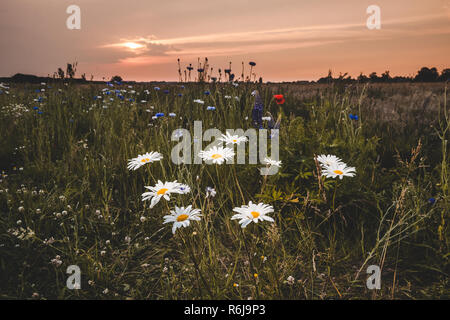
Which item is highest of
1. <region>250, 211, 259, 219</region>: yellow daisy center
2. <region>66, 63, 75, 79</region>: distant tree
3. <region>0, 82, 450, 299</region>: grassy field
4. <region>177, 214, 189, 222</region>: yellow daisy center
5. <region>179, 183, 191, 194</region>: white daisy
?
<region>66, 63, 75, 79</region>: distant tree

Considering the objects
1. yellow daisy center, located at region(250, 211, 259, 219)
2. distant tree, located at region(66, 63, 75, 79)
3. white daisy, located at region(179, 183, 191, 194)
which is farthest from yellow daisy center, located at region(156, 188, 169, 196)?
distant tree, located at region(66, 63, 75, 79)

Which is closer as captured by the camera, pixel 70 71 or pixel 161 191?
pixel 161 191

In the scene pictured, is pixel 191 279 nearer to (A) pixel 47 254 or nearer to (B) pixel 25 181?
(A) pixel 47 254

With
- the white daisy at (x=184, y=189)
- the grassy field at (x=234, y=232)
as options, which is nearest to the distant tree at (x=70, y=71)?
the grassy field at (x=234, y=232)

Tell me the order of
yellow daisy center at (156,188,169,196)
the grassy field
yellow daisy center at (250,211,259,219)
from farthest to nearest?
the grassy field, yellow daisy center at (156,188,169,196), yellow daisy center at (250,211,259,219)

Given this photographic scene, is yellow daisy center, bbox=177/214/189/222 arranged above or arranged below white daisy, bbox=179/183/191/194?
below

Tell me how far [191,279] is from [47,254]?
3.00 ft

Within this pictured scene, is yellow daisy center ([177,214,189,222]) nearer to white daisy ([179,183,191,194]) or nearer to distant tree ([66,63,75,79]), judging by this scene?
white daisy ([179,183,191,194])

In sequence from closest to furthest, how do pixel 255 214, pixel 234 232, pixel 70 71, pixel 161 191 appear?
pixel 255 214
pixel 161 191
pixel 234 232
pixel 70 71

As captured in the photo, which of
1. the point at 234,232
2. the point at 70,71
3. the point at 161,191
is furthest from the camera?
the point at 70,71

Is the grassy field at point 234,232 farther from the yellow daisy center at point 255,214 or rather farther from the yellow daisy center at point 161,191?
the yellow daisy center at point 161,191

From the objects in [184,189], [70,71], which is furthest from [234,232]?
[70,71]

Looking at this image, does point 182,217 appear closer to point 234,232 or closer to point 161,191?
point 161,191
